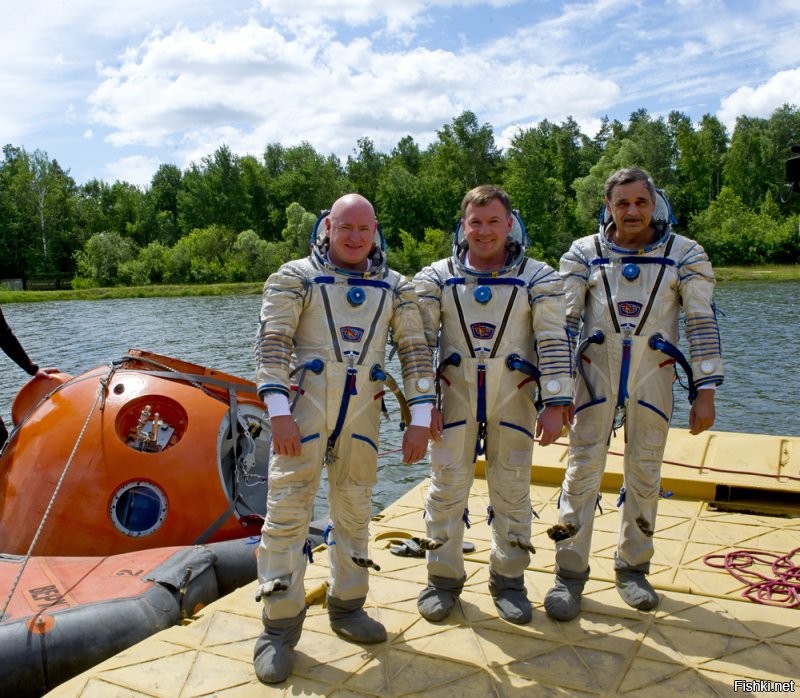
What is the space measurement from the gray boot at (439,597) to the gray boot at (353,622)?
0.88 ft

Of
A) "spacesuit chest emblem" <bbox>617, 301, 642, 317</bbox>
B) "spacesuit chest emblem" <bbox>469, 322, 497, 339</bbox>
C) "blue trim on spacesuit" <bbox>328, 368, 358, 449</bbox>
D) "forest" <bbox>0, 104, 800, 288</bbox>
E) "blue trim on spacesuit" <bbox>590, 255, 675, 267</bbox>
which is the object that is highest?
"forest" <bbox>0, 104, 800, 288</bbox>

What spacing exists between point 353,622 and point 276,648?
44 centimetres

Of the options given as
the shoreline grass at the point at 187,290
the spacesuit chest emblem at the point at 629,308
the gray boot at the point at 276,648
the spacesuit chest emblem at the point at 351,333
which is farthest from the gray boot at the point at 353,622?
the shoreline grass at the point at 187,290

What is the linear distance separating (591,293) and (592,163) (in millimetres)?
70142

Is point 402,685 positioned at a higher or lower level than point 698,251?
lower

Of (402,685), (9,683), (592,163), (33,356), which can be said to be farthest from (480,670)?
(592,163)

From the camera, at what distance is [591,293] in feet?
13.2

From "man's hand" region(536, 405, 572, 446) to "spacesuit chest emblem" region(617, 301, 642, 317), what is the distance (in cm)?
58

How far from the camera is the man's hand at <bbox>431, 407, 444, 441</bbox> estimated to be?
3729mm

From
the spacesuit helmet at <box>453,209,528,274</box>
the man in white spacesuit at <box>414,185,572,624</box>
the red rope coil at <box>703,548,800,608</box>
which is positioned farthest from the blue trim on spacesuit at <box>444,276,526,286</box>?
the red rope coil at <box>703,548,800,608</box>

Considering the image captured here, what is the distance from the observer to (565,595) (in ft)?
12.9

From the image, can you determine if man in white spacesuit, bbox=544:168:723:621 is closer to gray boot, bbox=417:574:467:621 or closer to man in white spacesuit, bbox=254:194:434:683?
gray boot, bbox=417:574:467:621

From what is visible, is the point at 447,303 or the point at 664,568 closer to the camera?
the point at 447,303

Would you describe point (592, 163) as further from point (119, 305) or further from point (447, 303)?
point (447, 303)
